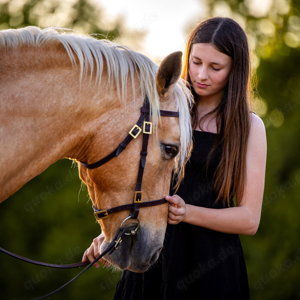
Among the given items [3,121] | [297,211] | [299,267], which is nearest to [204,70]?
[3,121]

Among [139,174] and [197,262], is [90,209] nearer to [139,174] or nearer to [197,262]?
[197,262]

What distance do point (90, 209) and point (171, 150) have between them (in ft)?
12.1

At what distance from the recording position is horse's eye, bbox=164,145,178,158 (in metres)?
1.81

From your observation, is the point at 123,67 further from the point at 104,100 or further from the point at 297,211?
the point at 297,211

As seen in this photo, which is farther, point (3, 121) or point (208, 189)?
point (208, 189)

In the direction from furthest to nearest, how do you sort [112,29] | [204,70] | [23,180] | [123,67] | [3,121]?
1. [112,29]
2. [204,70]
3. [123,67]
4. [23,180]
5. [3,121]

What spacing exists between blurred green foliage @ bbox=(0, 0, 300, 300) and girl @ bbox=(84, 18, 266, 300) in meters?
2.93

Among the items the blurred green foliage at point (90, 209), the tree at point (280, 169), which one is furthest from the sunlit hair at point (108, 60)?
the tree at point (280, 169)

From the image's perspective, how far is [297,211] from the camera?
5738mm

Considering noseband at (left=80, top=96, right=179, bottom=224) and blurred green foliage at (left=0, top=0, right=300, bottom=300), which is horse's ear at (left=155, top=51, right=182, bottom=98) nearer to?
noseband at (left=80, top=96, right=179, bottom=224)

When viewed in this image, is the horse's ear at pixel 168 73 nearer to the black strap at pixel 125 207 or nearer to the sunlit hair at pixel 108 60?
the sunlit hair at pixel 108 60

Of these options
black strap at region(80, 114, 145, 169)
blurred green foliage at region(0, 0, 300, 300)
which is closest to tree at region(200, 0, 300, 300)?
blurred green foliage at region(0, 0, 300, 300)

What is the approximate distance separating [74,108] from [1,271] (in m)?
4.62

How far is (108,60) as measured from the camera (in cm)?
174
